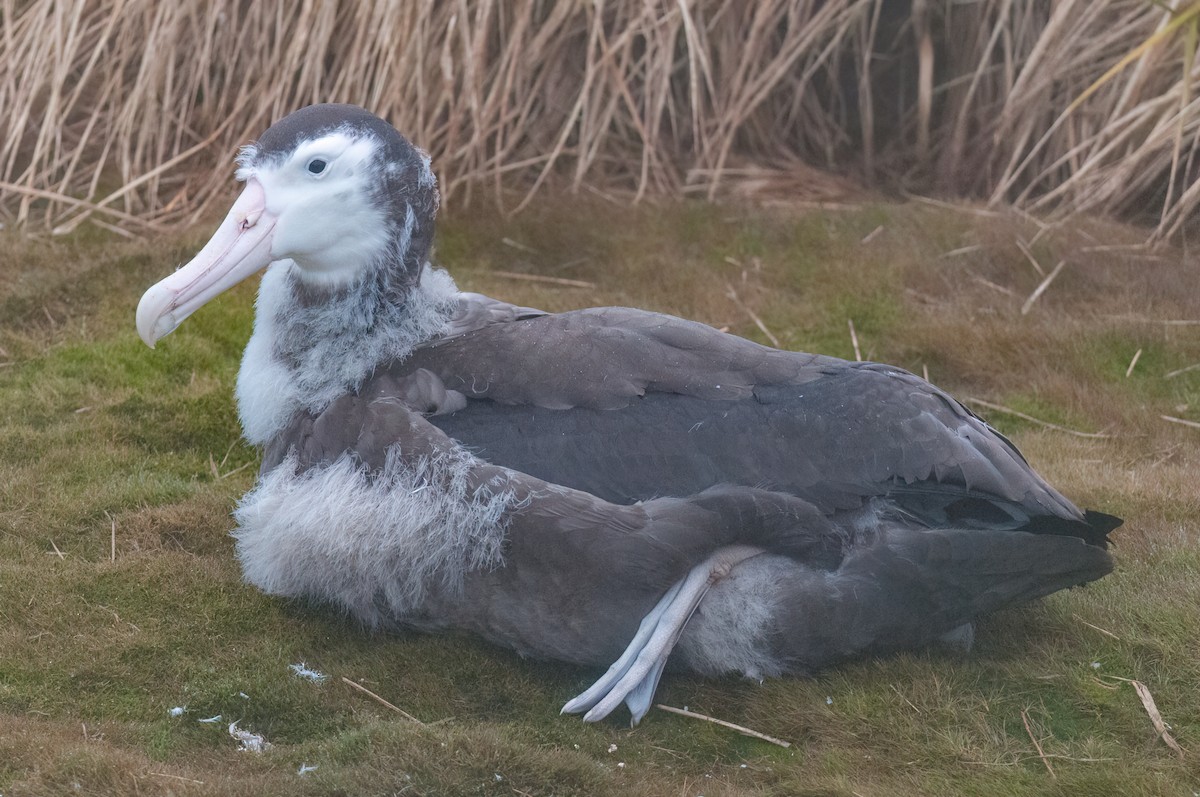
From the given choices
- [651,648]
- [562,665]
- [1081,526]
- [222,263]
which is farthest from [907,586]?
[222,263]

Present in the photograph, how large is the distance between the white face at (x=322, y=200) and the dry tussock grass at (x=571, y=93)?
2.65 metres

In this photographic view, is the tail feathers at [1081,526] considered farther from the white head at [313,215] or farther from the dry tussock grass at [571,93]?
the dry tussock grass at [571,93]

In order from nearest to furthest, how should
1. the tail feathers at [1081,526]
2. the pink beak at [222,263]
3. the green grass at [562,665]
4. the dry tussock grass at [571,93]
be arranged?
the green grass at [562,665] → the tail feathers at [1081,526] → the pink beak at [222,263] → the dry tussock grass at [571,93]

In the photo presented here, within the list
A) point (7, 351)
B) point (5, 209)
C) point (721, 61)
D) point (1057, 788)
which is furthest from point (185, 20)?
point (1057, 788)

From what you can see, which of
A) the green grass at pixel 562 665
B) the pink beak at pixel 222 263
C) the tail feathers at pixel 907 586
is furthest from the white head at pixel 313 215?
the tail feathers at pixel 907 586

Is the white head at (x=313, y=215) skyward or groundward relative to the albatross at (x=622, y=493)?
skyward

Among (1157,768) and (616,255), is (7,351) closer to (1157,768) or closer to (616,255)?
(616,255)

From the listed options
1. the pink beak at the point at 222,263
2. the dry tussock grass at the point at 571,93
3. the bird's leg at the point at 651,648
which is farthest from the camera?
the dry tussock grass at the point at 571,93

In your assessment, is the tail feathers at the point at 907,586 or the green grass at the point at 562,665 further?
the tail feathers at the point at 907,586

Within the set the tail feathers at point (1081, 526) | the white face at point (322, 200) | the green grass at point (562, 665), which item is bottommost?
the green grass at point (562, 665)

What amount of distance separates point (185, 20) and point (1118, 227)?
4.47m

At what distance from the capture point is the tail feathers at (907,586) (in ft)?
12.1

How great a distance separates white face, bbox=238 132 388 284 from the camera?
13.1ft

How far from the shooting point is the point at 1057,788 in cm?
333
